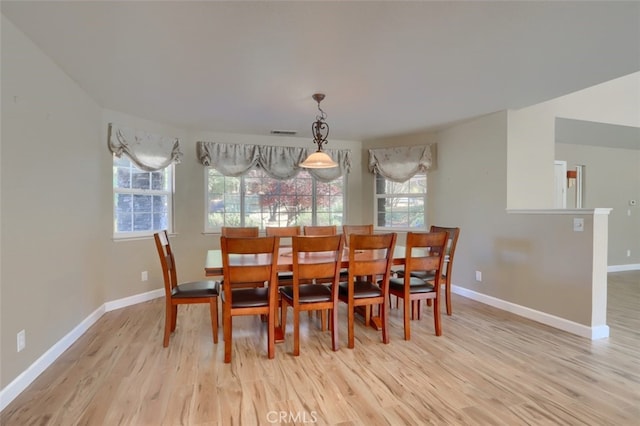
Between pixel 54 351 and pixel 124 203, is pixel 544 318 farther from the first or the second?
pixel 124 203

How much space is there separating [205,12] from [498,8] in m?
1.66

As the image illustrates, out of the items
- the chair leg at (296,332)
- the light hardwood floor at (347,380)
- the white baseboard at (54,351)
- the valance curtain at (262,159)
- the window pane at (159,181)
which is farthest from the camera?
the valance curtain at (262,159)

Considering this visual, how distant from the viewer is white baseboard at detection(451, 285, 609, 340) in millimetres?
2895

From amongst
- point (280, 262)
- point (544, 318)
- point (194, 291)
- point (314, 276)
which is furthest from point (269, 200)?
point (544, 318)

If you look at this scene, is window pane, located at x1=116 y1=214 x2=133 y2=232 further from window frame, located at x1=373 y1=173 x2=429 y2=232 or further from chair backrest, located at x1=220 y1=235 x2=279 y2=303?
window frame, located at x1=373 y1=173 x2=429 y2=232

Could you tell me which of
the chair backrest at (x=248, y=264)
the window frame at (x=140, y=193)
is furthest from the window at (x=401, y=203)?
the chair backrest at (x=248, y=264)

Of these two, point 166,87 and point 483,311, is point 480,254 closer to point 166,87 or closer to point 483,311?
point 483,311

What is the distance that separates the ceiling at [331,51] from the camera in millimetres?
1868

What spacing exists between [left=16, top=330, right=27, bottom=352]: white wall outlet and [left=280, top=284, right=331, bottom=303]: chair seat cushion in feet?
5.64

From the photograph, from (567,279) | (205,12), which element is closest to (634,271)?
(567,279)

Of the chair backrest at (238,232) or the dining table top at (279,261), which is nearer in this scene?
the dining table top at (279,261)

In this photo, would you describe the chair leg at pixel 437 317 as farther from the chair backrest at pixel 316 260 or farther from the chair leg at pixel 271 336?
the chair leg at pixel 271 336

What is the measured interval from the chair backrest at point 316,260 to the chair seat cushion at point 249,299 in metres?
0.28

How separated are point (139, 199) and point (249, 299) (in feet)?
8.06
